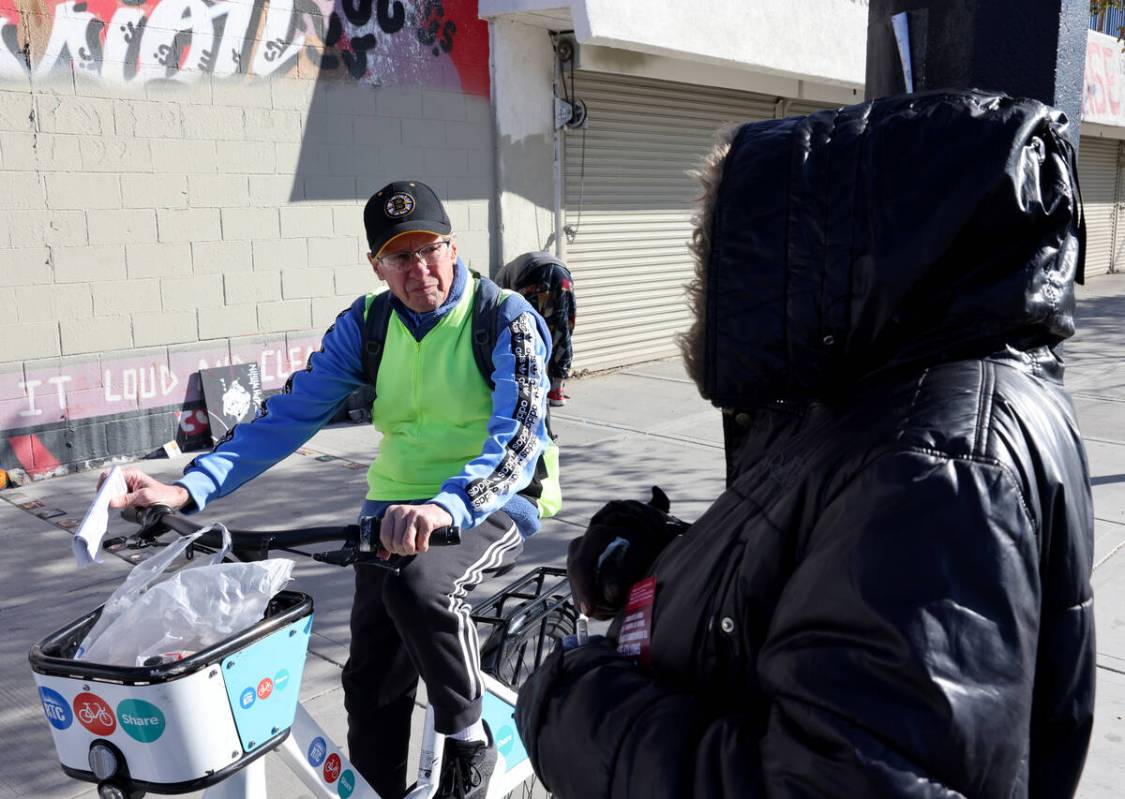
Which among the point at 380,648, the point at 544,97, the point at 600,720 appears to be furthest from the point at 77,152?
the point at 600,720

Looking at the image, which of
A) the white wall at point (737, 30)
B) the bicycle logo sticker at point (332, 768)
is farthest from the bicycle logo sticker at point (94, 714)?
the white wall at point (737, 30)

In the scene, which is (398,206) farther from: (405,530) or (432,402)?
(405,530)

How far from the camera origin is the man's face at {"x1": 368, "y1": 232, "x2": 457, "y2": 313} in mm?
2693

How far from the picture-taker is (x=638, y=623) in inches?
57.5

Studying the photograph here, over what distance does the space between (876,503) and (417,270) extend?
1.86 meters

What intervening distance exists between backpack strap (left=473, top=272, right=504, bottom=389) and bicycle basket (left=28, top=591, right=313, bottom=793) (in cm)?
109

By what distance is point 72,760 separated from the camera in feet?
5.55

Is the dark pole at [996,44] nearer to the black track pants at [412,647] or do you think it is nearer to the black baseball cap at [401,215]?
the black baseball cap at [401,215]

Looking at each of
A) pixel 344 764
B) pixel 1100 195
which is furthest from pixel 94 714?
pixel 1100 195

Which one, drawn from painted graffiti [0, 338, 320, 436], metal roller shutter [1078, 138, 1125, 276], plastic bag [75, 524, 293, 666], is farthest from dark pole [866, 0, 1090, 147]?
metal roller shutter [1078, 138, 1125, 276]

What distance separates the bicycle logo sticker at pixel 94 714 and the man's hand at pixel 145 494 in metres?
0.57

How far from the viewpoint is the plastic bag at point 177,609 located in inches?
68.2

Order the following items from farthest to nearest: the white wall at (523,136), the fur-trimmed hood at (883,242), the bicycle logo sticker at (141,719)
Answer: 1. the white wall at (523,136)
2. the bicycle logo sticker at (141,719)
3. the fur-trimmed hood at (883,242)

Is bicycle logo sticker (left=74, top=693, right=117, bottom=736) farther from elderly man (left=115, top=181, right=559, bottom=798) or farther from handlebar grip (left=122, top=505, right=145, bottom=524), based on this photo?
elderly man (left=115, top=181, right=559, bottom=798)
